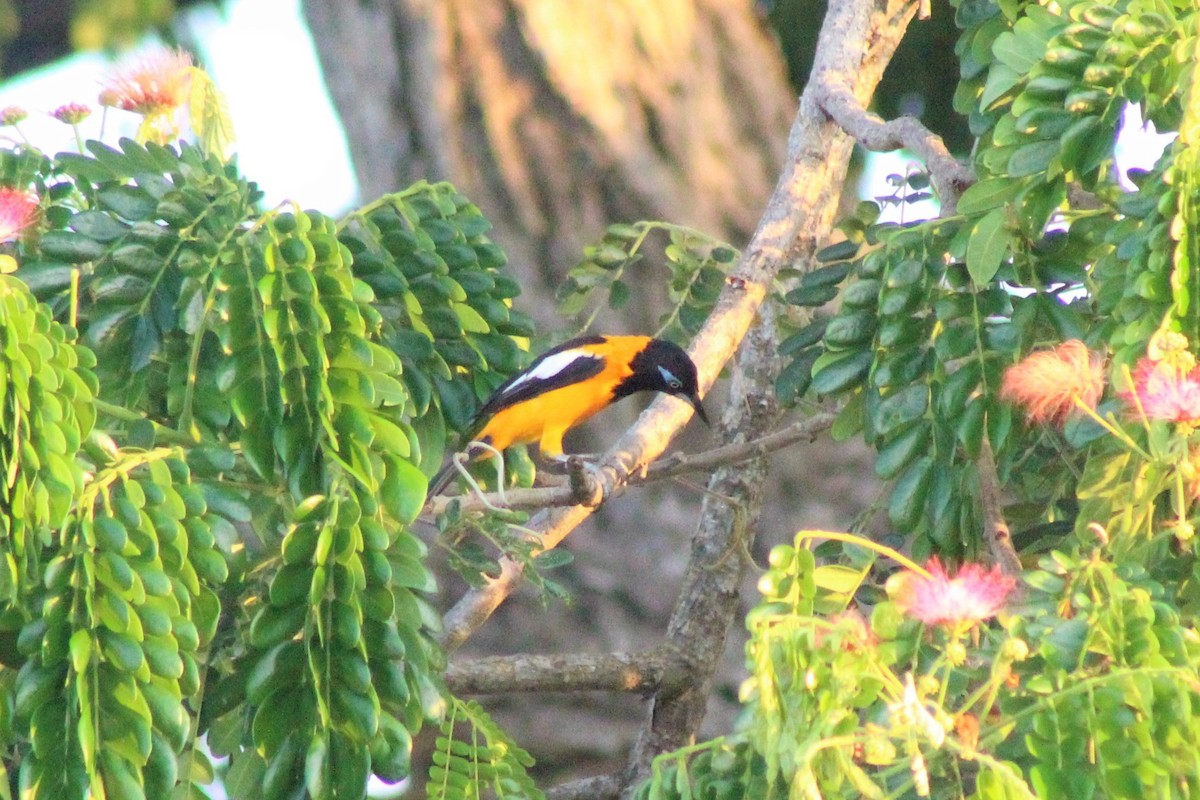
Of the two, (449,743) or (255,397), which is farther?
(449,743)

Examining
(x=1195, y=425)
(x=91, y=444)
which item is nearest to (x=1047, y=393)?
(x=1195, y=425)

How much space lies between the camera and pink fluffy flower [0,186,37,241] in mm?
2677

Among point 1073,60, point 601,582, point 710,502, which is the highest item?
point 1073,60

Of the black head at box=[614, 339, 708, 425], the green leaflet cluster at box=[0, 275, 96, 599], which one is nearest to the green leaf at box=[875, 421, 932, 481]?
the green leaflet cluster at box=[0, 275, 96, 599]

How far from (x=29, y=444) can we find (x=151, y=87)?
1422mm

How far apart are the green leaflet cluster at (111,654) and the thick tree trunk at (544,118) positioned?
12.0 feet

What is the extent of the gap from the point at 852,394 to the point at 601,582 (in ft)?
8.04

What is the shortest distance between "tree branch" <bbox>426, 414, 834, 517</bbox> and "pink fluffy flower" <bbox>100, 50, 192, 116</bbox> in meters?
1.04

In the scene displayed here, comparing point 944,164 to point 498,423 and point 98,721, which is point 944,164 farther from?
point 498,423

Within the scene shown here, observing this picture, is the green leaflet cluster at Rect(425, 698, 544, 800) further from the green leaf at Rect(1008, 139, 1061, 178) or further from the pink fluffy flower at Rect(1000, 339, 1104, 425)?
the green leaf at Rect(1008, 139, 1061, 178)

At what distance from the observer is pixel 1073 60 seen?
8.81ft

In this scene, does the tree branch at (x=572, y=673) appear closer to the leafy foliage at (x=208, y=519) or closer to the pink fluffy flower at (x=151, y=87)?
the leafy foliage at (x=208, y=519)

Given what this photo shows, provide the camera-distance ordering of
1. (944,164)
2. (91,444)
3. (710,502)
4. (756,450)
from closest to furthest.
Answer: (91,444) → (944,164) → (756,450) → (710,502)

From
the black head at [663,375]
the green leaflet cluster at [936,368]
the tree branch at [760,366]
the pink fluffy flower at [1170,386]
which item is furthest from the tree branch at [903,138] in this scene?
the pink fluffy flower at [1170,386]
